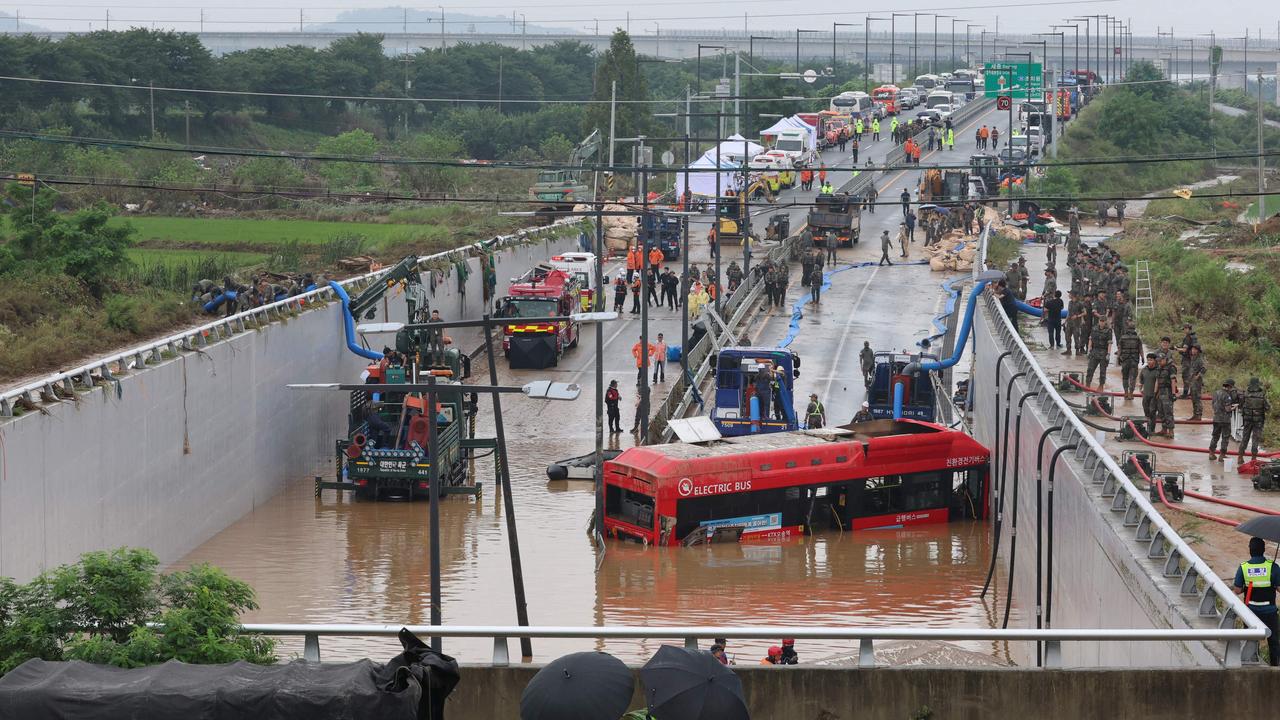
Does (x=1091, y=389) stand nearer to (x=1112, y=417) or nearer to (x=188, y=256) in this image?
(x=1112, y=417)

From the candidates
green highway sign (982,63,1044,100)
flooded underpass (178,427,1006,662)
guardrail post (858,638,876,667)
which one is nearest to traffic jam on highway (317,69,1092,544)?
flooded underpass (178,427,1006,662)

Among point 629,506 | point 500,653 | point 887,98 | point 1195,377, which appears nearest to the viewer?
point 500,653

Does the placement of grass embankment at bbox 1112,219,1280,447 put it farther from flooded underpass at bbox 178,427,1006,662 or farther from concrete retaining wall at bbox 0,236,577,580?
concrete retaining wall at bbox 0,236,577,580

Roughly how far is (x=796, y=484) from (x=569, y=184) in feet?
175

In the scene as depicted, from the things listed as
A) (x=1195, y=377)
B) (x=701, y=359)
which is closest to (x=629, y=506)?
(x=1195, y=377)

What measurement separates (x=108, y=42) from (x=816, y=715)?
114524 mm

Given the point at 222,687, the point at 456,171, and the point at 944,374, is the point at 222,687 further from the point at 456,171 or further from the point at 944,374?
the point at 456,171

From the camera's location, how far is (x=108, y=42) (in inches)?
4624

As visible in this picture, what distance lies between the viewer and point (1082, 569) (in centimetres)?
2423

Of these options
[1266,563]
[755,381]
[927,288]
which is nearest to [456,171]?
[927,288]

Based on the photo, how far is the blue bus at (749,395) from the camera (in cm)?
4153

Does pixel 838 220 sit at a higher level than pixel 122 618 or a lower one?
higher

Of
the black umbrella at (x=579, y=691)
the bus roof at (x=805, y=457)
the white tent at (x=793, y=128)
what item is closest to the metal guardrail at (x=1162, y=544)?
the bus roof at (x=805, y=457)

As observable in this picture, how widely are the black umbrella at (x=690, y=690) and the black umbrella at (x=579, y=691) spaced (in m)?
0.25
